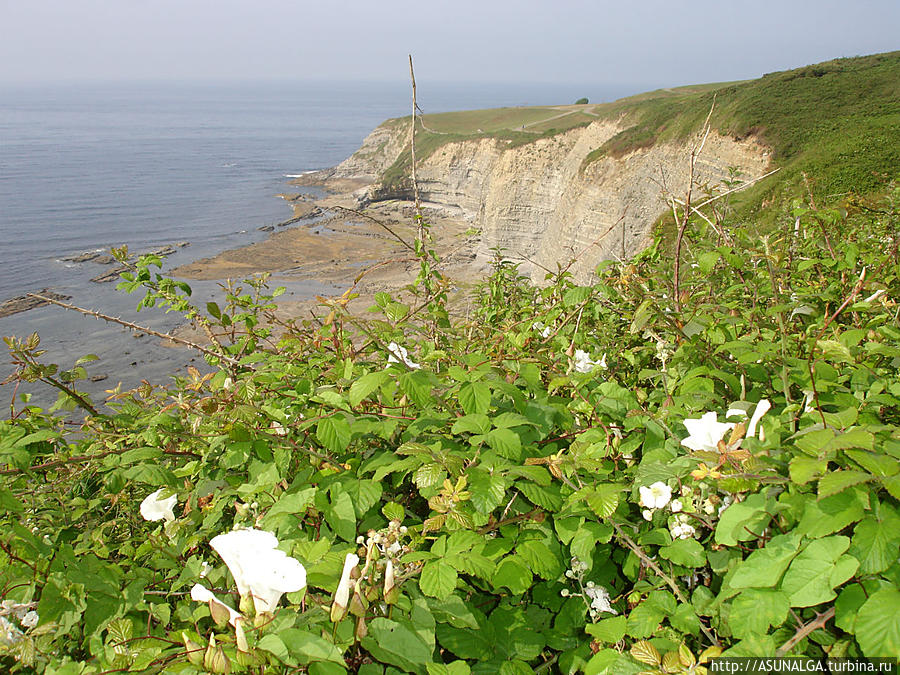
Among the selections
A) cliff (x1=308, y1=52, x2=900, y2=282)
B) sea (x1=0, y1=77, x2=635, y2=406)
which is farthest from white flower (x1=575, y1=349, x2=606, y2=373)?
cliff (x1=308, y1=52, x2=900, y2=282)

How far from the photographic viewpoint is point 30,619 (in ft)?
4.63

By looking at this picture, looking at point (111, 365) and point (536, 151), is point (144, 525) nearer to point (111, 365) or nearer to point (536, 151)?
point (111, 365)

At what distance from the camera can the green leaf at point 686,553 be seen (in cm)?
134

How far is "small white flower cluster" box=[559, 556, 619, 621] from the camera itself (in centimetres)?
140

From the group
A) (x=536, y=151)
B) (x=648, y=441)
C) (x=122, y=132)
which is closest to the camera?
(x=648, y=441)

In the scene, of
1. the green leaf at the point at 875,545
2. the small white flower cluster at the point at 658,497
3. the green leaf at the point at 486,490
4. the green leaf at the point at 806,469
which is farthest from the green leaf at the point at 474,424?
the green leaf at the point at 875,545

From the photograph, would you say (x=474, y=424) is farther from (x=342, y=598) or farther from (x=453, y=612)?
(x=342, y=598)

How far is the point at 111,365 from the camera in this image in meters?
30.2

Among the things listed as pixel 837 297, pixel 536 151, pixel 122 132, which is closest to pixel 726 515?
pixel 837 297

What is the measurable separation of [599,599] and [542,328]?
171 cm

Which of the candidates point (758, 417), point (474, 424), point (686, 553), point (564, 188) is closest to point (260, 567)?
point (474, 424)

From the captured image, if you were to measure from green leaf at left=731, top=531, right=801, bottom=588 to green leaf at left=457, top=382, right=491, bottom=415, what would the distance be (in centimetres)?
79

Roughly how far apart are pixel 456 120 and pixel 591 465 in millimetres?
94109

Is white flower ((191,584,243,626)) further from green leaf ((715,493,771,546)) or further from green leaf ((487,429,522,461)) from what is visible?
green leaf ((715,493,771,546))
